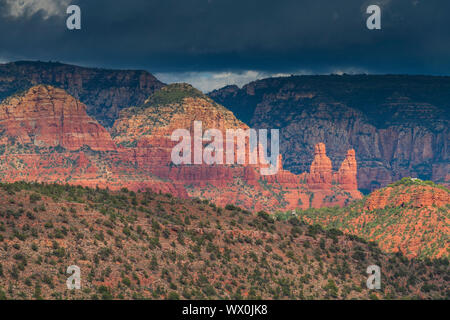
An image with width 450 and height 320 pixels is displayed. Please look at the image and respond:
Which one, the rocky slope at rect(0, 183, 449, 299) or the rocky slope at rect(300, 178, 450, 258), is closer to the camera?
the rocky slope at rect(0, 183, 449, 299)

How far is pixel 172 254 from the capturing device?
4323 inches

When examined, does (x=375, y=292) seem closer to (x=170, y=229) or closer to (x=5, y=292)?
(x=170, y=229)

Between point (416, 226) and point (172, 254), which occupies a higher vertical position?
point (172, 254)

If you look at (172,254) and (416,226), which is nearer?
(172,254)

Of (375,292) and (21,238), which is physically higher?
(21,238)

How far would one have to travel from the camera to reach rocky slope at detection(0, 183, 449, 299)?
97562mm

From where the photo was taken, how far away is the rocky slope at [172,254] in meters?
97.6

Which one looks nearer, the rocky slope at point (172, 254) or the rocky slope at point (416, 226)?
the rocky slope at point (172, 254)
